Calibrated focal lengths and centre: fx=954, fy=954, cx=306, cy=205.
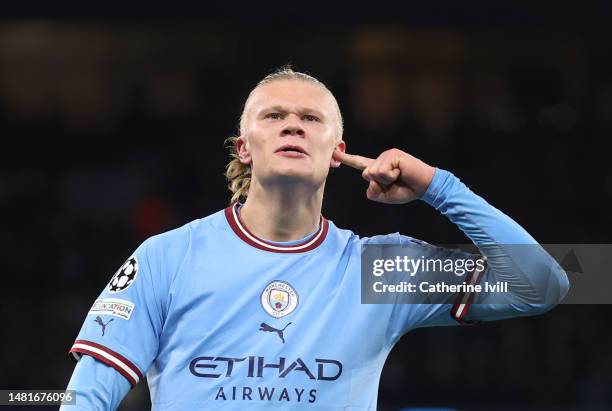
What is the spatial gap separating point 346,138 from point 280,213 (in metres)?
6.17

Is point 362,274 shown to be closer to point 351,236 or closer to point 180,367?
point 351,236

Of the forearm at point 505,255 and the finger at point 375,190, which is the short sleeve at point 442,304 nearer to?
the forearm at point 505,255

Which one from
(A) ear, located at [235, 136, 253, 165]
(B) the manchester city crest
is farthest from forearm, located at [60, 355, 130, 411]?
(A) ear, located at [235, 136, 253, 165]

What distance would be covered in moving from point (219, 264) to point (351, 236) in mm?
526

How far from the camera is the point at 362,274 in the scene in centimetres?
325

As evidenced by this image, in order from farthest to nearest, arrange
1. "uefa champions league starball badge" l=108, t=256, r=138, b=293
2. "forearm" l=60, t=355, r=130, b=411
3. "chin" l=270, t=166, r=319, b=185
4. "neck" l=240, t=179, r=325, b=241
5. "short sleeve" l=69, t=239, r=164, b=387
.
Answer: "neck" l=240, t=179, r=325, b=241
"chin" l=270, t=166, r=319, b=185
"uefa champions league starball badge" l=108, t=256, r=138, b=293
"short sleeve" l=69, t=239, r=164, b=387
"forearm" l=60, t=355, r=130, b=411

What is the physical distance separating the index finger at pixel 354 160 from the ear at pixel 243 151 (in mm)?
320

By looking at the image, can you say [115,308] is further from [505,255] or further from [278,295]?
[505,255]

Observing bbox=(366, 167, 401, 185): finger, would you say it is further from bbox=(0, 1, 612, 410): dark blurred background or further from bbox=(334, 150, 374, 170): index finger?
bbox=(0, 1, 612, 410): dark blurred background

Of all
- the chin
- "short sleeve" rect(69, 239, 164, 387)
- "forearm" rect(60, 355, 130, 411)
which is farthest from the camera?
the chin

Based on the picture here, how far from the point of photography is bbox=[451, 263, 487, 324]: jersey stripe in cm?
324

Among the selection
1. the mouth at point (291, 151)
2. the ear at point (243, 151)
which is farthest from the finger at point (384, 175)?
the ear at point (243, 151)

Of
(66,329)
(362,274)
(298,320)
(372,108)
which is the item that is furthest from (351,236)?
(372,108)

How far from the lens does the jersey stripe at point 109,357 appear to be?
9.68 feet
